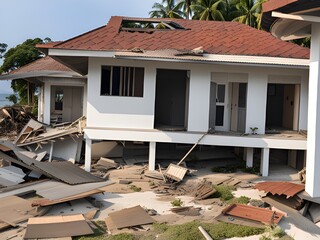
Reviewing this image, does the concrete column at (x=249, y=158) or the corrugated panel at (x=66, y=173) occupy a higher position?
the concrete column at (x=249, y=158)

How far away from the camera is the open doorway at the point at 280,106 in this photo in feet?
48.9

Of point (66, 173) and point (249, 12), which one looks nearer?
point (66, 173)

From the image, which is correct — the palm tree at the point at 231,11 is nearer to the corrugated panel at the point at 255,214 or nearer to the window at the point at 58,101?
the window at the point at 58,101

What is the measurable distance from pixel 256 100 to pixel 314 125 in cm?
514

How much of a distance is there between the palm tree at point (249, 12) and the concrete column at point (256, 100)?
26.1 m

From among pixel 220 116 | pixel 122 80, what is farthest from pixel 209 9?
pixel 122 80

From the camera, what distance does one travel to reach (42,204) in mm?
7785

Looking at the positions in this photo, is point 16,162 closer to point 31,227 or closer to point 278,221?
point 31,227

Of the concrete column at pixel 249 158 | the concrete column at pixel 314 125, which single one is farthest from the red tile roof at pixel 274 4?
the concrete column at pixel 249 158

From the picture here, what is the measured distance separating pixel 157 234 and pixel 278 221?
8.09ft

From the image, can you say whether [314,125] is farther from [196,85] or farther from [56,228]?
[56,228]

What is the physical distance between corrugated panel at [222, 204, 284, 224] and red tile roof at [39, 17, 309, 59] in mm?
6348

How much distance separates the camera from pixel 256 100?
12.6 meters

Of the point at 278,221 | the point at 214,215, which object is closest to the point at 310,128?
the point at 278,221
